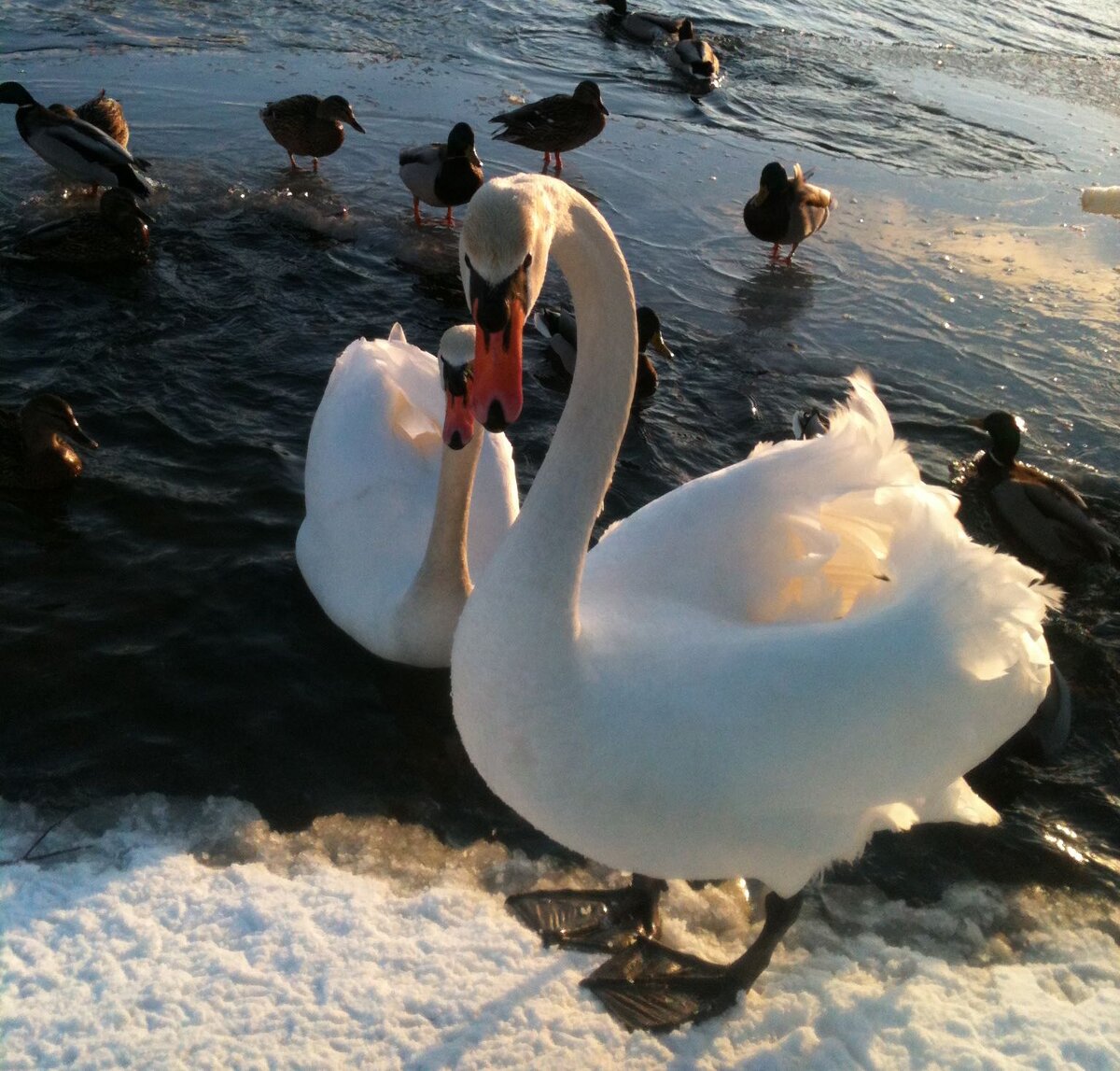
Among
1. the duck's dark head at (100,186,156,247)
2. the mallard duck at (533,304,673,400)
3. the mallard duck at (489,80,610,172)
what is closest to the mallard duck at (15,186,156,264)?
the duck's dark head at (100,186,156,247)

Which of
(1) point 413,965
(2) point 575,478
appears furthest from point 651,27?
(1) point 413,965

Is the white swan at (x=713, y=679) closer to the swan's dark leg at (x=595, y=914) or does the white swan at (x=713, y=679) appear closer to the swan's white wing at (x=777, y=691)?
the swan's white wing at (x=777, y=691)

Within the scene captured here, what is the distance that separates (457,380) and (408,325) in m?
4.00

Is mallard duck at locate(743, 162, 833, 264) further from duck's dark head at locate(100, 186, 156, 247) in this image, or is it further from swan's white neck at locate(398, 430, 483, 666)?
swan's white neck at locate(398, 430, 483, 666)

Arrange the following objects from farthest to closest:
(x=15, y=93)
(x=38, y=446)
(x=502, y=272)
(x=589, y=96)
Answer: (x=589, y=96)
(x=15, y=93)
(x=38, y=446)
(x=502, y=272)

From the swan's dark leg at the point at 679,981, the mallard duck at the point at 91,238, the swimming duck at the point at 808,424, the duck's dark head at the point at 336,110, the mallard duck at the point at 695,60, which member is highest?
the mallard duck at the point at 695,60

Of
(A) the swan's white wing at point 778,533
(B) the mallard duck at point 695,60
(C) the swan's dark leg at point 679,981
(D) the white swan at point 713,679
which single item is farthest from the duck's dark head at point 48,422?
(B) the mallard duck at point 695,60

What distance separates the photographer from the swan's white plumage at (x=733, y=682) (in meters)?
2.85

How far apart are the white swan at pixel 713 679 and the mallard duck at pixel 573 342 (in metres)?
3.79

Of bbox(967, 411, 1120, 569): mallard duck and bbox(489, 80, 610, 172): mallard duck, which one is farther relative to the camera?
bbox(489, 80, 610, 172): mallard duck

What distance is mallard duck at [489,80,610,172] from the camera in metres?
11.0

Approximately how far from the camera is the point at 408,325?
7.79 metres

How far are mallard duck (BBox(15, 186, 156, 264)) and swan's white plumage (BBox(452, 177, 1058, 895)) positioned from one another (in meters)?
5.89

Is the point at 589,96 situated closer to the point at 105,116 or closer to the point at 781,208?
the point at 781,208
